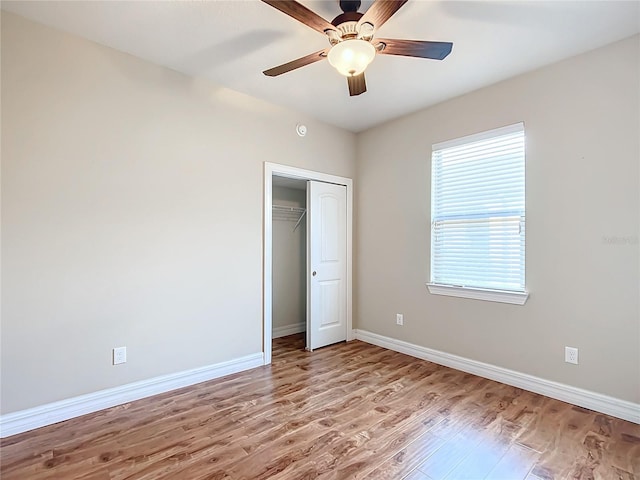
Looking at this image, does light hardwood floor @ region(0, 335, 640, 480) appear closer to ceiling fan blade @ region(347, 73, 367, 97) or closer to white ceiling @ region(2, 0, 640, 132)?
ceiling fan blade @ region(347, 73, 367, 97)

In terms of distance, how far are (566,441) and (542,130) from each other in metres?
2.32

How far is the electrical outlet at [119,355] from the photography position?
2.57 meters

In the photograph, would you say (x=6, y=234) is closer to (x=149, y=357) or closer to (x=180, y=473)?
(x=149, y=357)

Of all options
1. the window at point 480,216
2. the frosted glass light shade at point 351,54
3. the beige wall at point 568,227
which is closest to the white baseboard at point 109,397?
the beige wall at point 568,227

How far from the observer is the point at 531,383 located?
110 inches

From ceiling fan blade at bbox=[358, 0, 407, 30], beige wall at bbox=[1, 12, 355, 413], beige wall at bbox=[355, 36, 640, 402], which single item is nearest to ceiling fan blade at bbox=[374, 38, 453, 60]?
→ ceiling fan blade at bbox=[358, 0, 407, 30]

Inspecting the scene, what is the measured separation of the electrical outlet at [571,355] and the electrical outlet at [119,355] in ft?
11.5

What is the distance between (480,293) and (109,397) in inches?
129

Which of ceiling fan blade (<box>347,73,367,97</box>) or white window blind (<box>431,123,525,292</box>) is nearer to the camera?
ceiling fan blade (<box>347,73,367,97</box>)

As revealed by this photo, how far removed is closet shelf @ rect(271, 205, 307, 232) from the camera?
14.9ft

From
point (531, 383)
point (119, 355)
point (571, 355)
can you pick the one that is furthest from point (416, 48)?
point (119, 355)

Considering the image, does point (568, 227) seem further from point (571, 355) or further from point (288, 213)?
point (288, 213)

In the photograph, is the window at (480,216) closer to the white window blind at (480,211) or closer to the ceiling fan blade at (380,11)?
the white window blind at (480,211)

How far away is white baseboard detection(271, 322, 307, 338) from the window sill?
2.12 meters
